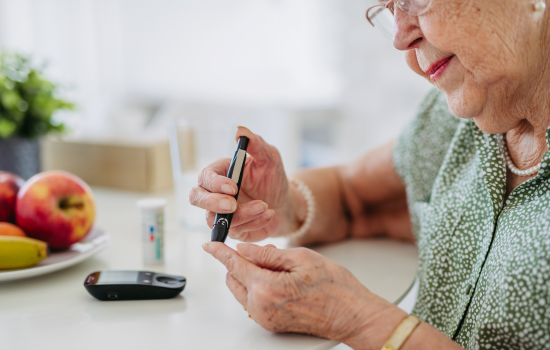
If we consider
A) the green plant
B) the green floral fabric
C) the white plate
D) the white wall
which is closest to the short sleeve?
the green floral fabric

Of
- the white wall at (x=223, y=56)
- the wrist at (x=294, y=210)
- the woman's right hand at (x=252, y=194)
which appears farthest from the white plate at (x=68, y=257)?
the white wall at (x=223, y=56)

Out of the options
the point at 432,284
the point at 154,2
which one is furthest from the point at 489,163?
the point at 154,2

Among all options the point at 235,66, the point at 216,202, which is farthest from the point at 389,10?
the point at 235,66

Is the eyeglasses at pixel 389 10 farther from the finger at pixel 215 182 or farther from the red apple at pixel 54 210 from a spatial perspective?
the red apple at pixel 54 210

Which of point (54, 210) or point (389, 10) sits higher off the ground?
point (389, 10)

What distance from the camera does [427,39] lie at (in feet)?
2.25

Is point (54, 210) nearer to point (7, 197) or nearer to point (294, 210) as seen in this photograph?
point (7, 197)

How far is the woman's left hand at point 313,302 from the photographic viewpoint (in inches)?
24.6

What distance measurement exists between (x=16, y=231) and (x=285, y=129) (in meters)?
1.81

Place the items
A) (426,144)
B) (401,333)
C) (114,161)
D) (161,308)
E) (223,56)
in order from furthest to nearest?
(223,56) < (114,161) < (426,144) < (161,308) < (401,333)

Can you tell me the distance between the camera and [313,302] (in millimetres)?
631

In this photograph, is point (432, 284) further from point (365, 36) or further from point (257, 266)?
point (365, 36)

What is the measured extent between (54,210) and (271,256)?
0.46 meters

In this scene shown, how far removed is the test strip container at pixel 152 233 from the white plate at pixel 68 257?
8 centimetres
